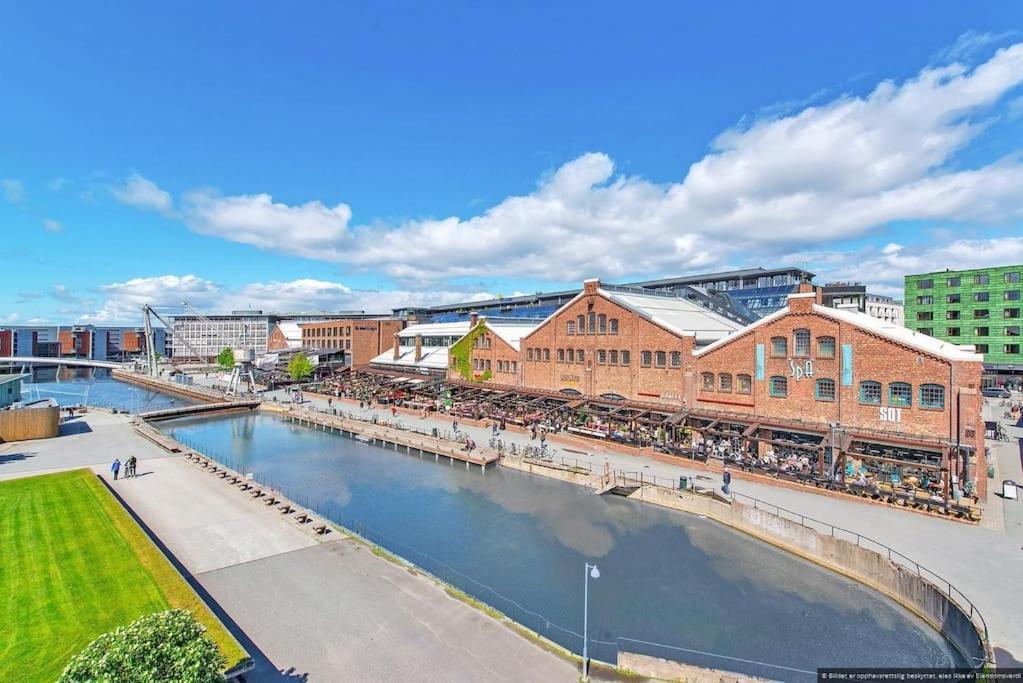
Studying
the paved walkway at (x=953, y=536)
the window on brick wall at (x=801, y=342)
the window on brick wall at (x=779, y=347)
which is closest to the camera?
the paved walkway at (x=953, y=536)

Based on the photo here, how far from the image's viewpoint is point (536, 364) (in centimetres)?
5331

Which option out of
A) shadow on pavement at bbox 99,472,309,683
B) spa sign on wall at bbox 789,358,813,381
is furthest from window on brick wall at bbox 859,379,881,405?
shadow on pavement at bbox 99,472,309,683

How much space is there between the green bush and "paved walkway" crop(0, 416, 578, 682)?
18.4 feet

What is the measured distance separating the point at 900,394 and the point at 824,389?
395 cm

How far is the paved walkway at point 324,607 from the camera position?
13.9m

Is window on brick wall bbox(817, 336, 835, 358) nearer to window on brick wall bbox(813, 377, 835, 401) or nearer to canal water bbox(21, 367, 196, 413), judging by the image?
window on brick wall bbox(813, 377, 835, 401)

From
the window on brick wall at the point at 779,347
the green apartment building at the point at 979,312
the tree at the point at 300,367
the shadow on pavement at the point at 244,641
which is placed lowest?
the shadow on pavement at the point at 244,641

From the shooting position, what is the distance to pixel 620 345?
Answer: 44531mm

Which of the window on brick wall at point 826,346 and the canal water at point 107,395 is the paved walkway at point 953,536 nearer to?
the window on brick wall at point 826,346

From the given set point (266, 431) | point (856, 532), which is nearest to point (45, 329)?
point (266, 431)

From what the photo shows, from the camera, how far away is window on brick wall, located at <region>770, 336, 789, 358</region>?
34.0 metres

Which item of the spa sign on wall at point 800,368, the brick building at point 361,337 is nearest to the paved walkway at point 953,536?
the spa sign on wall at point 800,368

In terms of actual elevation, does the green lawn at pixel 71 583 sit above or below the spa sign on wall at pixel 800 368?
below

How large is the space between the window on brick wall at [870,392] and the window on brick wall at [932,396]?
2.03 meters
